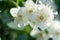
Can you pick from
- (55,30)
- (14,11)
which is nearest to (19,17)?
(14,11)

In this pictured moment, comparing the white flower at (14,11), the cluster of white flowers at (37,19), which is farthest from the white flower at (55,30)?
the white flower at (14,11)

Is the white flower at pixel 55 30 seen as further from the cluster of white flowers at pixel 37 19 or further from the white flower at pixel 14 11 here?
the white flower at pixel 14 11

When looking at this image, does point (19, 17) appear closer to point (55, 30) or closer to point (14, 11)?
point (14, 11)

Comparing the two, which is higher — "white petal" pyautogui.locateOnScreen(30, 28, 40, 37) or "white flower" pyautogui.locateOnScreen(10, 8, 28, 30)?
"white flower" pyautogui.locateOnScreen(10, 8, 28, 30)

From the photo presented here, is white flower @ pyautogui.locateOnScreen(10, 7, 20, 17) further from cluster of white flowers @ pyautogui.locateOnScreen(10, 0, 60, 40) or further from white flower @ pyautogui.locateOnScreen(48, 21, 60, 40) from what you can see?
white flower @ pyautogui.locateOnScreen(48, 21, 60, 40)

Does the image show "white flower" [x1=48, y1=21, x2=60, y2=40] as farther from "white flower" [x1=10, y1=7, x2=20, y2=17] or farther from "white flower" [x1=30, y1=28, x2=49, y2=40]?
"white flower" [x1=10, y1=7, x2=20, y2=17]

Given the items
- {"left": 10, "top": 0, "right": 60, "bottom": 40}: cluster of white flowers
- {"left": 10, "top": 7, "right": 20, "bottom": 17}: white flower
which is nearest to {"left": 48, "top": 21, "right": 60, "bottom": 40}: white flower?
Answer: {"left": 10, "top": 0, "right": 60, "bottom": 40}: cluster of white flowers
